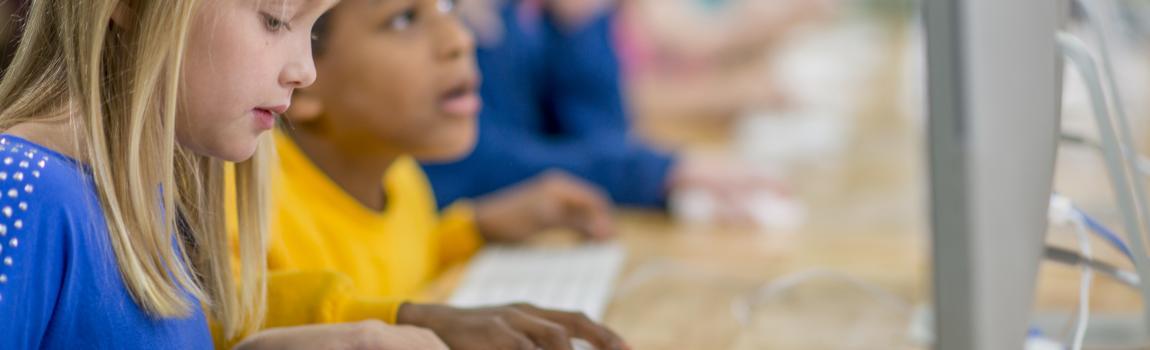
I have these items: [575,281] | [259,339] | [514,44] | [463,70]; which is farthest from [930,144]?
[514,44]

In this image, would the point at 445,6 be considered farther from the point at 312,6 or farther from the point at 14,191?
the point at 14,191

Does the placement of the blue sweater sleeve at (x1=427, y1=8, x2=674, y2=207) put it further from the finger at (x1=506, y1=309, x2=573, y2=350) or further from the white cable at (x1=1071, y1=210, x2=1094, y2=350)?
the finger at (x1=506, y1=309, x2=573, y2=350)

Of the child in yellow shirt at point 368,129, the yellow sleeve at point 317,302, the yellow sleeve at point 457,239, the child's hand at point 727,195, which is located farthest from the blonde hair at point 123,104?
the child's hand at point 727,195

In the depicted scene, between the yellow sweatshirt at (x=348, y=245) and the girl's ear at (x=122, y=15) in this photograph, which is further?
the yellow sweatshirt at (x=348, y=245)

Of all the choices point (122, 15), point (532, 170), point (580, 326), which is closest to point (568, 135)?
point (532, 170)

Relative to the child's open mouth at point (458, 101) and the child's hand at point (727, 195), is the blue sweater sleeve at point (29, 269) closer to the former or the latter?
the child's open mouth at point (458, 101)

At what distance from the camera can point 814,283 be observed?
1.17 meters

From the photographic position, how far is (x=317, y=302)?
78cm

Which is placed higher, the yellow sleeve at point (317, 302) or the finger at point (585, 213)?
the finger at point (585, 213)

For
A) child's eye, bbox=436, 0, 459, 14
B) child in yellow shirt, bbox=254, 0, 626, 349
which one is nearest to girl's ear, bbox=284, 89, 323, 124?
child in yellow shirt, bbox=254, 0, 626, 349

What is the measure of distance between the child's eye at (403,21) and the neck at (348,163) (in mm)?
94

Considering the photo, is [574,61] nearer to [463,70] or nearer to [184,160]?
[463,70]

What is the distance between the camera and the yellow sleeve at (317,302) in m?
0.76

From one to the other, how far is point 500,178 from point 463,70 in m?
0.50
